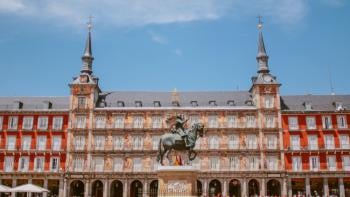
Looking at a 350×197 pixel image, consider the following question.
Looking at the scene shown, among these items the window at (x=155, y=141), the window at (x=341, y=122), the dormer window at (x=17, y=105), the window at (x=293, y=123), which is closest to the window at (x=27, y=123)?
the dormer window at (x=17, y=105)

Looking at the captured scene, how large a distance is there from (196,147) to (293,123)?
52.3 feet

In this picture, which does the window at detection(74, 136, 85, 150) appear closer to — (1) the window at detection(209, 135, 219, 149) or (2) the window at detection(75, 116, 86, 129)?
(2) the window at detection(75, 116, 86, 129)

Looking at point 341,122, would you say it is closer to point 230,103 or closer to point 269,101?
point 269,101

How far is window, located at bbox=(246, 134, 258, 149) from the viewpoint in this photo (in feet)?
215

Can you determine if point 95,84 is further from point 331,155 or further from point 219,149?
point 331,155

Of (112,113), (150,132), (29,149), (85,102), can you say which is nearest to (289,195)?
(150,132)

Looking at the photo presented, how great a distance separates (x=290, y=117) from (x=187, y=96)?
698 inches

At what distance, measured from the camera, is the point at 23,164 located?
2581 inches

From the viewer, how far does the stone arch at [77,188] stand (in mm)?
65188

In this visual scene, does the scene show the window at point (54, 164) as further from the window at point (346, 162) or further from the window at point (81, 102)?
the window at point (346, 162)

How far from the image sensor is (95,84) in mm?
68188

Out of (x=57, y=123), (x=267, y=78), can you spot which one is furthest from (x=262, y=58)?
(x=57, y=123)

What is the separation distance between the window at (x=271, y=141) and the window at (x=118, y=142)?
22820 mm

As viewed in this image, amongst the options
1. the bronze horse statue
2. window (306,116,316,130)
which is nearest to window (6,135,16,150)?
the bronze horse statue
